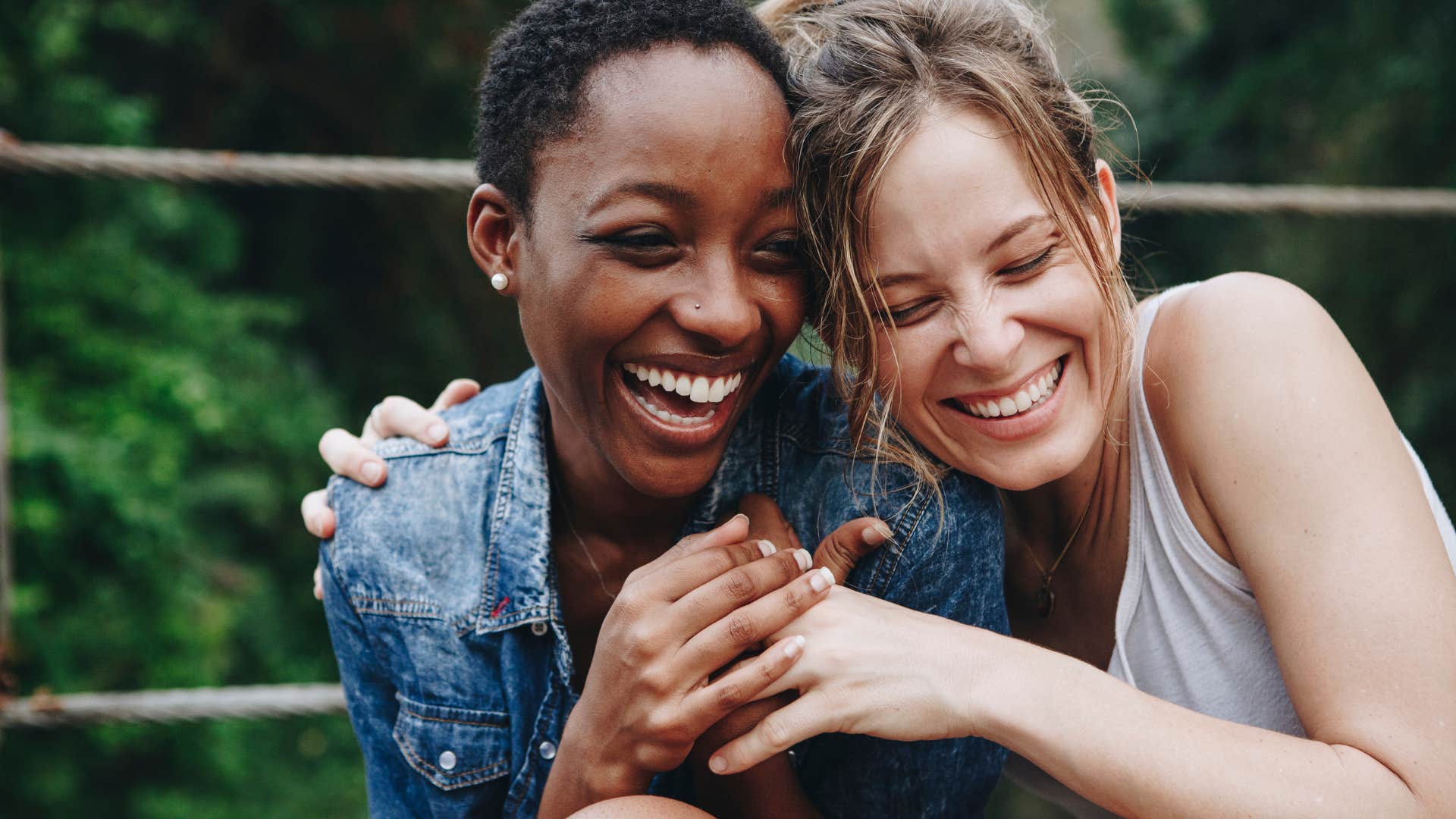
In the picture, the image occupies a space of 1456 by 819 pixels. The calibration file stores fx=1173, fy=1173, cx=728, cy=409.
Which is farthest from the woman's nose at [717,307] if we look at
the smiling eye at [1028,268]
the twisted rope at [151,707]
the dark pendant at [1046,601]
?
the twisted rope at [151,707]

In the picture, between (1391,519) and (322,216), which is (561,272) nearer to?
(1391,519)

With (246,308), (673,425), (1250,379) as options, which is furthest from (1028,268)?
(246,308)

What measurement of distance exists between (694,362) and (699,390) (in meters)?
0.05

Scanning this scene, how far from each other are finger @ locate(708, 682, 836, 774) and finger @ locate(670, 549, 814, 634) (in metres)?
0.14

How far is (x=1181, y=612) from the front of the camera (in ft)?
5.69

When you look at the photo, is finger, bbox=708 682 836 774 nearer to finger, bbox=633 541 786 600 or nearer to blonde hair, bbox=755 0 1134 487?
finger, bbox=633 541 786 600

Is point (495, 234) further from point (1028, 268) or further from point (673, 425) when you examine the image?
point (1028, 268)

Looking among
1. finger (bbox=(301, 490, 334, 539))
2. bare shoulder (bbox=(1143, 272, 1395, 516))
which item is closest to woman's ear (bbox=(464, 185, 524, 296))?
finger (bbox=(301, 490, 334, 539))

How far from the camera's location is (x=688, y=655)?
1.48 meters

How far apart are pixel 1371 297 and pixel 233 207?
5.10 metres

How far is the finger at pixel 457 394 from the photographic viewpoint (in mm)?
2189

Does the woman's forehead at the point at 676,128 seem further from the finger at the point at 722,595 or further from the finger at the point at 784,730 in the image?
the finger at the point at 784,730

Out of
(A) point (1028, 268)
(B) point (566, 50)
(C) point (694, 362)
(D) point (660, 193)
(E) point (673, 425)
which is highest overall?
(B) point (566, 50)

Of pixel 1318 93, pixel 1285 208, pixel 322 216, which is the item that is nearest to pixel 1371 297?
pixel 1318 93
